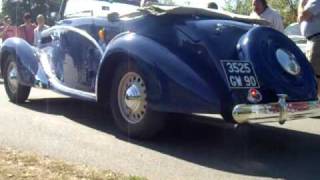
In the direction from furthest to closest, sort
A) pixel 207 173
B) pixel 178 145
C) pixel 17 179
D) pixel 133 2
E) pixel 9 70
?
1. pixel 9 70
2. pixel 133 2
3. pixel 178 145
4. pixel 207 173
5. pixel 17 179

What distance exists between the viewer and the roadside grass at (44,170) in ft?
16.5

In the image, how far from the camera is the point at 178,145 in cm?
666

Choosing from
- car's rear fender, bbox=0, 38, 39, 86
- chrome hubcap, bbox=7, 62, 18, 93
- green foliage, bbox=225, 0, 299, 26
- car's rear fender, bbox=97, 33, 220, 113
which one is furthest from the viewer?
green foliage, bbox=225, 0, 299, 26

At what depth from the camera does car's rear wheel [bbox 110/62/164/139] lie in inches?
255

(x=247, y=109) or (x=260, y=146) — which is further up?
(x=247, y=109)

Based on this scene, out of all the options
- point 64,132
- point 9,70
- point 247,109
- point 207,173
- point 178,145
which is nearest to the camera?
point 207,173

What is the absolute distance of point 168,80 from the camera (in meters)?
6.13

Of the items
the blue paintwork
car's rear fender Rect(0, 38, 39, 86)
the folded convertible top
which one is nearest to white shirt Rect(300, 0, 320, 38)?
the folded convertible top

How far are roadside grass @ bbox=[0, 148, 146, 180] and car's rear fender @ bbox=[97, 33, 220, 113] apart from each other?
1.14 metres

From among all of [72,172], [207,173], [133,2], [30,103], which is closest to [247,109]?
[207,173]

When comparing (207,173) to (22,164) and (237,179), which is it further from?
(22,164)

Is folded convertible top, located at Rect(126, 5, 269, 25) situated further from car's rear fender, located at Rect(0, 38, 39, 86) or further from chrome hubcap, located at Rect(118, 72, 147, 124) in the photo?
car's rear fender, located at Rect(0, 38, 39, 86)

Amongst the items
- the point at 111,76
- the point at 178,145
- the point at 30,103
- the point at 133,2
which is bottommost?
the point at 30,103

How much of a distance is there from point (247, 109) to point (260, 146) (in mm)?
1020
